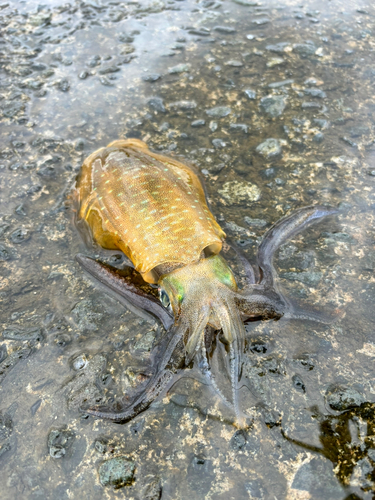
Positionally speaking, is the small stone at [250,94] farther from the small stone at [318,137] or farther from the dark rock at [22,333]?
the dark rock at [22,333]

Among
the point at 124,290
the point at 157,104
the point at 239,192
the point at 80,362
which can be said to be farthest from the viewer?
the point at 157,104

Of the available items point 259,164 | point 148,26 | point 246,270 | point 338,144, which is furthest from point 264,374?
point 148,26

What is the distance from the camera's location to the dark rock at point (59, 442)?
292 cm

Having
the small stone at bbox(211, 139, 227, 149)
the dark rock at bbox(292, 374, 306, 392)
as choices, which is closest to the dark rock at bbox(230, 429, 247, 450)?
the dark rock at bbox(292, 374, 306, 392)

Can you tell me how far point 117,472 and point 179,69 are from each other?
496 centimetres

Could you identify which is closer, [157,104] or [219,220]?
[219,220]

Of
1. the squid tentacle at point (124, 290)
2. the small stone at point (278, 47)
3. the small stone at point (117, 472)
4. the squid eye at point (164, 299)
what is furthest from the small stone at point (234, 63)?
Answer: the small stone at point (117, 472)

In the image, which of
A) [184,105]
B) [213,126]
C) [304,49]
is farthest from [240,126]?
[304,49]

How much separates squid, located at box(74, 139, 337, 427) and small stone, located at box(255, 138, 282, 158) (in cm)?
87

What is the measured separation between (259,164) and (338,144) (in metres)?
0.98

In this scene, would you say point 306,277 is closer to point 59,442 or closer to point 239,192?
point 239,192

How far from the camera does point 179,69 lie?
5816 mm

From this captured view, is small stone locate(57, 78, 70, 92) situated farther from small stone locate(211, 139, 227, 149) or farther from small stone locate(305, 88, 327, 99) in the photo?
small stone locate(305, 88, 327, 99)

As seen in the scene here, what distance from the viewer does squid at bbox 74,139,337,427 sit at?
3135 mm
